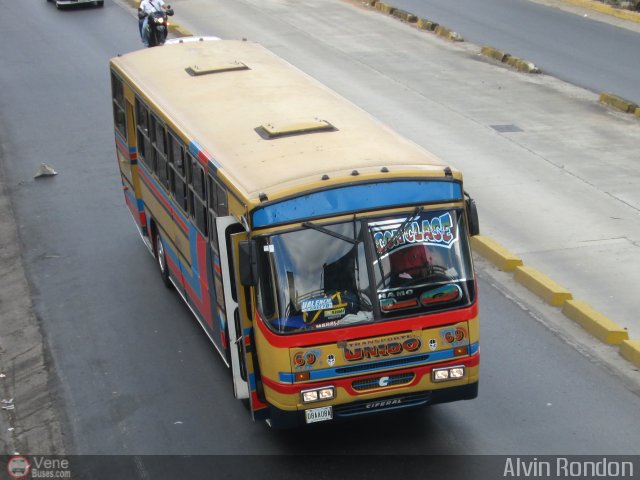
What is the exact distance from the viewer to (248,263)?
8.28 meters

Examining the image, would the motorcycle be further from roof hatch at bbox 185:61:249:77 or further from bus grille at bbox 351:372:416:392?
bus grille at bbox 351:372:416:392

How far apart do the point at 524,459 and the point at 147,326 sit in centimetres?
502

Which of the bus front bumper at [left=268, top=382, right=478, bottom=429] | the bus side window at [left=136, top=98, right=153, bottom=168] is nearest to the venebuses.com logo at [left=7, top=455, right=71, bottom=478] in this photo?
the bus front bumper at [left=268, top=382, right=478, bottom=429]

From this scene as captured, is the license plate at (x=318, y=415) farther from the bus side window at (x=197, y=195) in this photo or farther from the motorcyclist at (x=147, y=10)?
the motorcyclist at (x=147, y=10)

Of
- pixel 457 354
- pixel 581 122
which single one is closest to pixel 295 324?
pixel 457 354

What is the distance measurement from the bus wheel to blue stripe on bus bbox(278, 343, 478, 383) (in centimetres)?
485

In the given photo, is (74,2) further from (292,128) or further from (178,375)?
(292,128)

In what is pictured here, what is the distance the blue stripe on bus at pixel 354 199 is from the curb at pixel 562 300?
3.32m

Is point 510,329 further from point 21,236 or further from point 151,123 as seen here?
point 21,236

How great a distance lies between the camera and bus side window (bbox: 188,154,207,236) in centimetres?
1019

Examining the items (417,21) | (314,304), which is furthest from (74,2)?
(314,304)

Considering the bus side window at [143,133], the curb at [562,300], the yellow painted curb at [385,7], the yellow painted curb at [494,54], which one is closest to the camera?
the curb at [562,300]

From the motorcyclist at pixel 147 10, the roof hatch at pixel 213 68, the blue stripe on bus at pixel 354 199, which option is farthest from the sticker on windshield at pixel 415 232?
the motorcyclist at pixel 147 10

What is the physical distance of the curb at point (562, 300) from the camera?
1100cm
